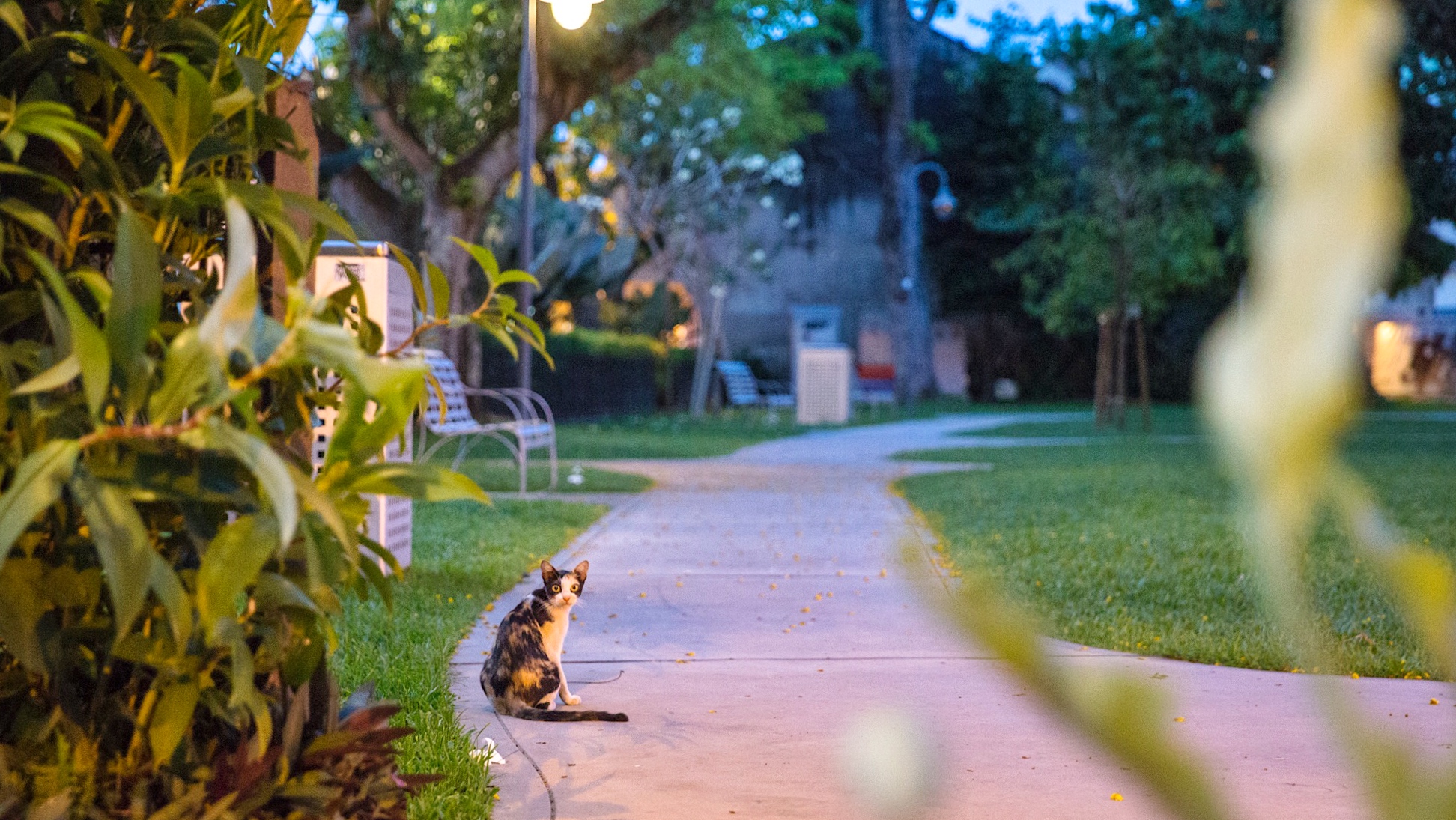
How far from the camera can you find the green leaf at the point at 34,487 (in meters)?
0.92

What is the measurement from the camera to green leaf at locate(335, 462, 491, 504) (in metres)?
1.17

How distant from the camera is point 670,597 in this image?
5.61m

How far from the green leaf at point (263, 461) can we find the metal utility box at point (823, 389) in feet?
75.9

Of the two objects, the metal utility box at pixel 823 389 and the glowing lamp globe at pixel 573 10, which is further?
the metal utility box at pixel 823 389

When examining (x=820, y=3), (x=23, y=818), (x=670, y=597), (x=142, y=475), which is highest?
(x=820, y=3)

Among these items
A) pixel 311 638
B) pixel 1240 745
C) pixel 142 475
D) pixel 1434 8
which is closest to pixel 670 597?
pixel 1240 745

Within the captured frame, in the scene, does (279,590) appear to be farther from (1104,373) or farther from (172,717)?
(1104,373)

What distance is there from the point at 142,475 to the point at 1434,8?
13.1 metres

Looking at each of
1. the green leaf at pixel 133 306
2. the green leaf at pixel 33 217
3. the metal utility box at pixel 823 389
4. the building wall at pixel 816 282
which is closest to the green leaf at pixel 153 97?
the green leaf at pixel 33 217

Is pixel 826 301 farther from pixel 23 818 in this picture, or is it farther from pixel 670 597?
pixel 23 818

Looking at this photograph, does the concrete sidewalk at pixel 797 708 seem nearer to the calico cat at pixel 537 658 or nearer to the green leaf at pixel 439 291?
the calico cat at pixel 537 658

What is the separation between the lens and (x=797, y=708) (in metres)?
3.79

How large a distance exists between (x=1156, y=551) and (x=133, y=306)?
6.59 meters

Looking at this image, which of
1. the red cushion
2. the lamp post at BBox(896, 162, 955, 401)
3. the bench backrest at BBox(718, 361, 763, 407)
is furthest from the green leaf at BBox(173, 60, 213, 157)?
the lamp post at BBox(896, 162, 955, 401)
